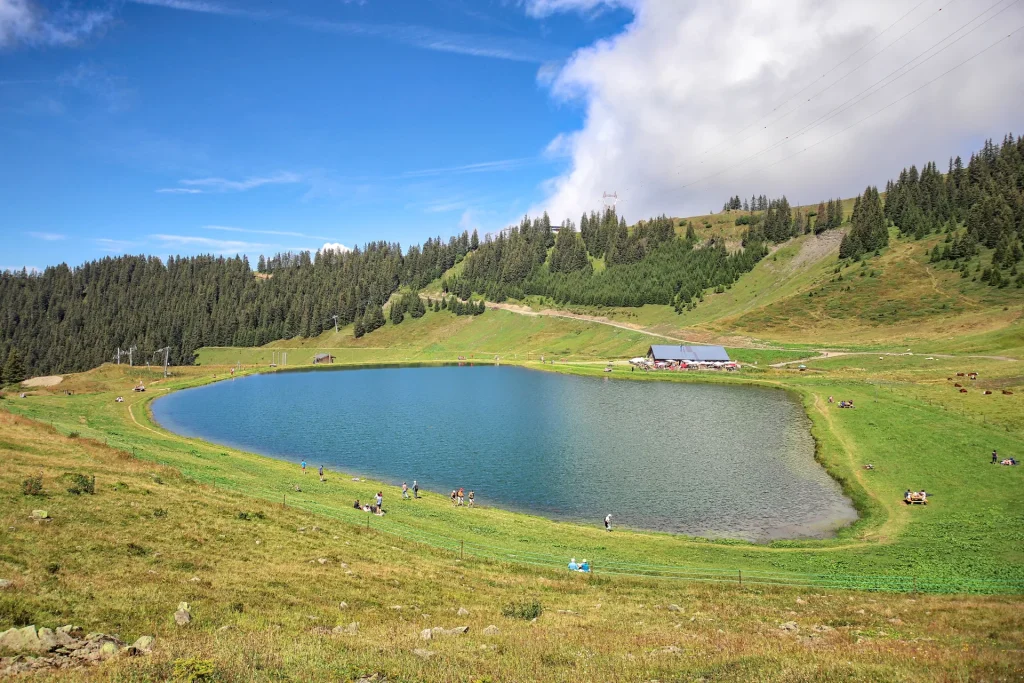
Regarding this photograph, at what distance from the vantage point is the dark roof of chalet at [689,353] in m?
133

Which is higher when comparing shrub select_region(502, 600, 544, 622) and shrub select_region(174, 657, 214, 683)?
shrub select_region(174, 657, 214, 683)

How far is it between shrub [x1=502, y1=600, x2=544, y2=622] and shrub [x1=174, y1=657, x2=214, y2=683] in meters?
11.4

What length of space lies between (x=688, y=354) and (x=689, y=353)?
387mm

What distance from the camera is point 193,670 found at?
505 inches

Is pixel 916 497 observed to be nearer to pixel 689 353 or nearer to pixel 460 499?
pixel 460 499

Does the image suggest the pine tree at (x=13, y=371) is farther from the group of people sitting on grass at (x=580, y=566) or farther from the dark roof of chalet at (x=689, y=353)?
the group of people sitting on grass at (x=580, y=566)

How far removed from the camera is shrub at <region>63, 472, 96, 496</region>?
28.4m

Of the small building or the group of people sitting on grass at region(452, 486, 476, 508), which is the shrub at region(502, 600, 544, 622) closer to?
the group of people sitting on grass at region(452, 486, 476, 508)

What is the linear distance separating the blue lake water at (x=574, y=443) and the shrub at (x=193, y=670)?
109 feet

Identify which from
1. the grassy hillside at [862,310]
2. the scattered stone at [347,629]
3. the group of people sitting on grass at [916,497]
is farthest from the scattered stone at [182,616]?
the grassy hillside at [862,310]

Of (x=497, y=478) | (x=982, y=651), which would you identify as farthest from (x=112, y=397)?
(x=982, y=651)

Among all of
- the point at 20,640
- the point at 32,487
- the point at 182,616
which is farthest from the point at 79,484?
the point at 20,640

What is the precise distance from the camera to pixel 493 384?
123375 mm

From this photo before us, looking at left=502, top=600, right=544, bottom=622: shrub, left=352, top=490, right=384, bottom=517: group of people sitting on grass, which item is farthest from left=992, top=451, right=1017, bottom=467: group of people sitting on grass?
left=352, top=490, right=384, bottom=517: group of people sitting on grass
